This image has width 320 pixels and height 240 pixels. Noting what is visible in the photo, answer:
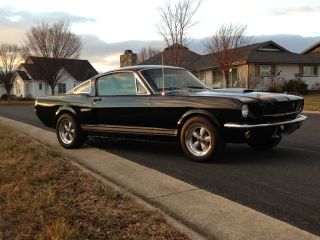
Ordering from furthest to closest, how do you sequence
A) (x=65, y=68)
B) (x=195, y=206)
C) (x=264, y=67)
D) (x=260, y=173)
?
(x=65, y=68) < (x=264, y=67) < (x=260, y=173) < (x=195, y=206)

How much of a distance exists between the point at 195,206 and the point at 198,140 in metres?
2.45

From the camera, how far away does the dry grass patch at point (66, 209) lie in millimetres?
4391

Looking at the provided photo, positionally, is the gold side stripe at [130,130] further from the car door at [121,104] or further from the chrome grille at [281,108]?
the chrome grille at [281,108]

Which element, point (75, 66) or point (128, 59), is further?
point (128, 59)

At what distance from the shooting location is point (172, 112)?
787 cm

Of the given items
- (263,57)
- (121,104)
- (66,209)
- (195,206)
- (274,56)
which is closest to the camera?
(66,209)

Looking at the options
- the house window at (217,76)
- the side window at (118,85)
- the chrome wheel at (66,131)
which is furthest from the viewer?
the house window at (217,76)

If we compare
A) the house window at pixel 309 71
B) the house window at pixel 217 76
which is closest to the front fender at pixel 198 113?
the house window at pixel 217 76

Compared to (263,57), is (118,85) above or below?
below

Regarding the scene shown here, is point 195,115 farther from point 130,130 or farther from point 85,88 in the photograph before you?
point 85,88

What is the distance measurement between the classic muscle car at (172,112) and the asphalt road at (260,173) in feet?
1.18

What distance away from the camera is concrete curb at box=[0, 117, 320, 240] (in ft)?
14.6

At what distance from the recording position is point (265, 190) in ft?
19.6

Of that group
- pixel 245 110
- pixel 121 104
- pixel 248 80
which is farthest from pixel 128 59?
pixel 245 110
